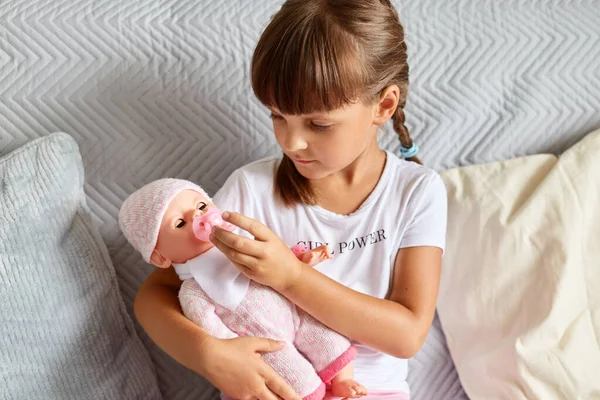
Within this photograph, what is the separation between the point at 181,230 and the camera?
3.06 ft

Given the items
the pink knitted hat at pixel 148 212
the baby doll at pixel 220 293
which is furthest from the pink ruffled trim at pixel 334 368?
the pink knitted hat at pixel 148 212

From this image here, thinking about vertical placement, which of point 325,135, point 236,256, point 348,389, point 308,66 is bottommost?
point 348,389

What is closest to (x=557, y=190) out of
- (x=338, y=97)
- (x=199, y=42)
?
(x=338, y=97)

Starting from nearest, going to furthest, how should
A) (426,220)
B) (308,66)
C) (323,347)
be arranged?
(308,66) → (323,347) → (426,220)

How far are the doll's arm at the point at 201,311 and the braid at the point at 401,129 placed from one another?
1.51 ft

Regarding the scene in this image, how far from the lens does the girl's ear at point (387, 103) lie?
0.99 meters

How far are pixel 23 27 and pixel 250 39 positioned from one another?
0.44 meters

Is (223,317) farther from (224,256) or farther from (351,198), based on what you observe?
(351,198)

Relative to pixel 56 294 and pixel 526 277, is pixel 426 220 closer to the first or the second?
pixel 526 277

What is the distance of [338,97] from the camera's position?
913 mm

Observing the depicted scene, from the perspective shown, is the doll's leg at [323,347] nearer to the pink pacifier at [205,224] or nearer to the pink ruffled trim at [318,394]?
the pink ruffled trim at [318,394]

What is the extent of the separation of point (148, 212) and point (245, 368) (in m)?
Result: 0.27

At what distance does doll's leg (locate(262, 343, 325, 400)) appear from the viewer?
958 mm

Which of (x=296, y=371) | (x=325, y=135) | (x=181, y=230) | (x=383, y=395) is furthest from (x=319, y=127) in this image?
(x=383, y=395)
